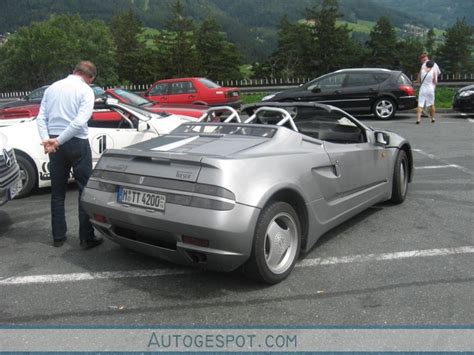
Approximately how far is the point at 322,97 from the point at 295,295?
38.2 ft

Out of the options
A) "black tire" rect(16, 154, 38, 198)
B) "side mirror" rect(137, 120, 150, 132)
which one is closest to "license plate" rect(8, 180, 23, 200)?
"black tire" rect(16, 154, 38, 198)

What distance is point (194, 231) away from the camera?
3195mm

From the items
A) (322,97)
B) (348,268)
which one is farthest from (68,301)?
(322,97)

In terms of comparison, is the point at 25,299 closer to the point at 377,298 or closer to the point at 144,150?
the point at 144,150

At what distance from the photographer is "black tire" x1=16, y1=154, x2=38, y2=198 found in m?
6.47

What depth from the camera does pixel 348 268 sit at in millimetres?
3861

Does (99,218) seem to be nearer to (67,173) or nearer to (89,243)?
(89,243)

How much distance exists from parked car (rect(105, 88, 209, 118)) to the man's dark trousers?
4.42 meters

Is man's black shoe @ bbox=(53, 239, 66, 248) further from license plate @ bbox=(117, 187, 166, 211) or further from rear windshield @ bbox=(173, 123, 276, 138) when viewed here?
rear windshield @ bbox=(173, 123, 276, 138)

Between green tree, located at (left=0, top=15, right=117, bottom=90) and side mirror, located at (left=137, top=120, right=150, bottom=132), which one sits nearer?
side mirror, located at (left=137, top=120, right=150, bottom=132)

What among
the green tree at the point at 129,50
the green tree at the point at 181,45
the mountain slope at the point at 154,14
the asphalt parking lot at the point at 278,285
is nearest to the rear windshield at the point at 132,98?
the asphalt parking lot at the point at 278,285

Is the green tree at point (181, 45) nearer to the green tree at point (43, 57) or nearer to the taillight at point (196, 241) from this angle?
the green tree at point (43, 57)

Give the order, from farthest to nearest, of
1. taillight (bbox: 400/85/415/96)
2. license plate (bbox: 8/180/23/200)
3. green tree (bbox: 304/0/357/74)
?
green tree (bbox: 304/0/357/74) < taillight (bbox: 400/85/415/96) < license plate (bbox: 8/180/23/200)

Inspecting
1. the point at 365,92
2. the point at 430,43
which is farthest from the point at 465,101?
the point at 430,43
